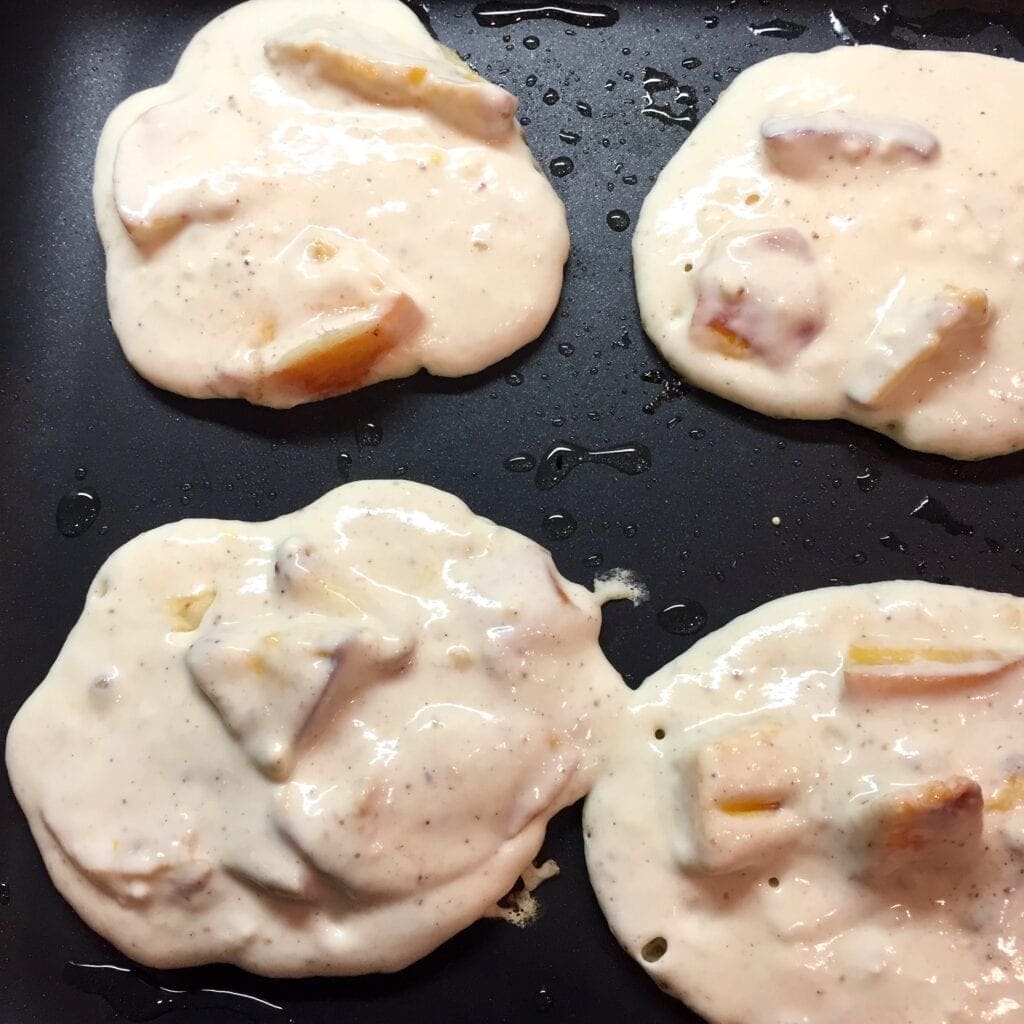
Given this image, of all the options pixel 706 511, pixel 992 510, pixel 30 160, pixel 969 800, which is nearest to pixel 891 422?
pixel 992 510

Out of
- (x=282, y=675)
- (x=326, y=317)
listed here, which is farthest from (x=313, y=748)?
(x=326, y=317)

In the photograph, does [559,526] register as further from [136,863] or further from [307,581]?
[136,863]

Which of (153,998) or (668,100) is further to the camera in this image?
(668,100)

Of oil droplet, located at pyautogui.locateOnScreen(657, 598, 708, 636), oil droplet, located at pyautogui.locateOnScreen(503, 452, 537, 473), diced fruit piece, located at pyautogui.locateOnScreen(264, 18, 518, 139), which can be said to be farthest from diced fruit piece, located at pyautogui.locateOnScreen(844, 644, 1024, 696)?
diced fruit piece, located at pyautogui.locateOnScreen(264, 18, 518, 139)

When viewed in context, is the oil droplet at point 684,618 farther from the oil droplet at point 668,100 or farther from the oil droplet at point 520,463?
the oil droplet at point 668,100

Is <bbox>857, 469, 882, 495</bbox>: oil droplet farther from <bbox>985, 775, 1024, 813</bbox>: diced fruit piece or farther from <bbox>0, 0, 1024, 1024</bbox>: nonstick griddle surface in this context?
<bbox>985, 775, 1024, 813</bbox>: diced fruit piece

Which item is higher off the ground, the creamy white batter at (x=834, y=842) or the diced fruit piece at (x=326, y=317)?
the diced fruit piece at (x=326, y=317)

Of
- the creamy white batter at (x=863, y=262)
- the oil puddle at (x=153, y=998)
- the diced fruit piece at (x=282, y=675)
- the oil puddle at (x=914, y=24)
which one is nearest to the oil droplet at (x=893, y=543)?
the creamy white batter at (x=863, y=262)
